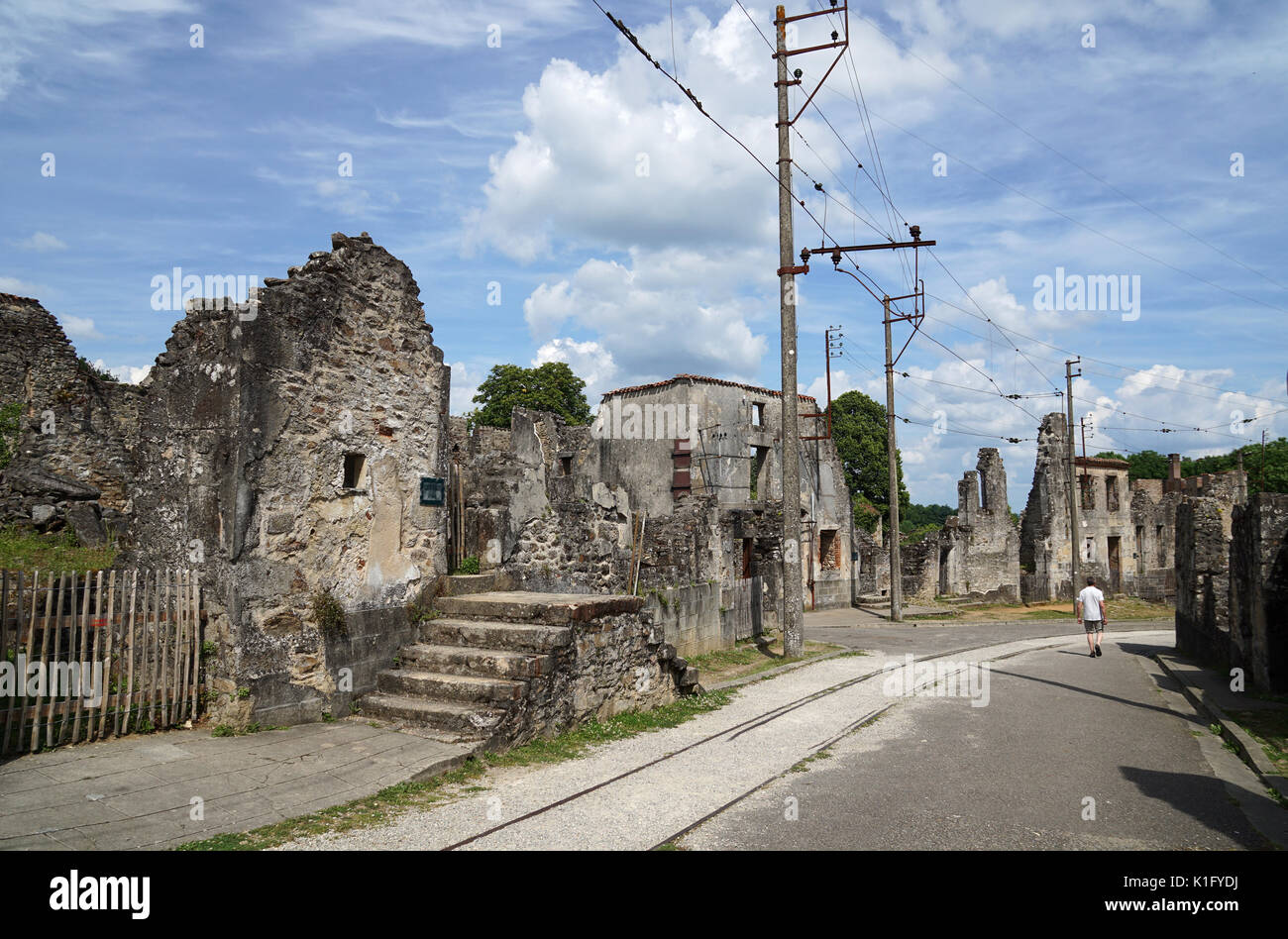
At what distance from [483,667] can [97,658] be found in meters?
3.24

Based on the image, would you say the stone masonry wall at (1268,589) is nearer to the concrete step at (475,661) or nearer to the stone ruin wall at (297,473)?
the concrete step at (475,661)

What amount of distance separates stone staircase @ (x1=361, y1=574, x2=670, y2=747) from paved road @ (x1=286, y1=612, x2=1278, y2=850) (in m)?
0.69

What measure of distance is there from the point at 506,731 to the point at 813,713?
15.0 ft

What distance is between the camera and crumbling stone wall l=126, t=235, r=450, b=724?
7199 mm

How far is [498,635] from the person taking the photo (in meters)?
8.39

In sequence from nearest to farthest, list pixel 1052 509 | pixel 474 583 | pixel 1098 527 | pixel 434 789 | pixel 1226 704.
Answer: pixel 434 789
pixel 474 583
pixel 1226 704
pixel 1052 509
pixel 1098 527

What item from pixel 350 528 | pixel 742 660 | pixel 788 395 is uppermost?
pixel 788 395

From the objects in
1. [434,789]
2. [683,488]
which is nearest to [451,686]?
[434,789]

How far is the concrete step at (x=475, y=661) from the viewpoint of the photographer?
7.90 metres

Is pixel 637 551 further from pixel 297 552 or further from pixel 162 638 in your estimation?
pixel 162 638

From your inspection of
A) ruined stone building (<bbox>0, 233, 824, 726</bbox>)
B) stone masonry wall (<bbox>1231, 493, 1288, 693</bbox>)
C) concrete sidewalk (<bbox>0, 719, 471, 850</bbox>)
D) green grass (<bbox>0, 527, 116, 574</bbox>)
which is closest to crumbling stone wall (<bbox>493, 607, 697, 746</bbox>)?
ruined stone building (<bbox>0, 233, 824, 726</bbox>)

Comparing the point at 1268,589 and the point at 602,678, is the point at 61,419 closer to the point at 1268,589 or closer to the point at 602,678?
the point at 602,678

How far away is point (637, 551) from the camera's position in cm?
1572
